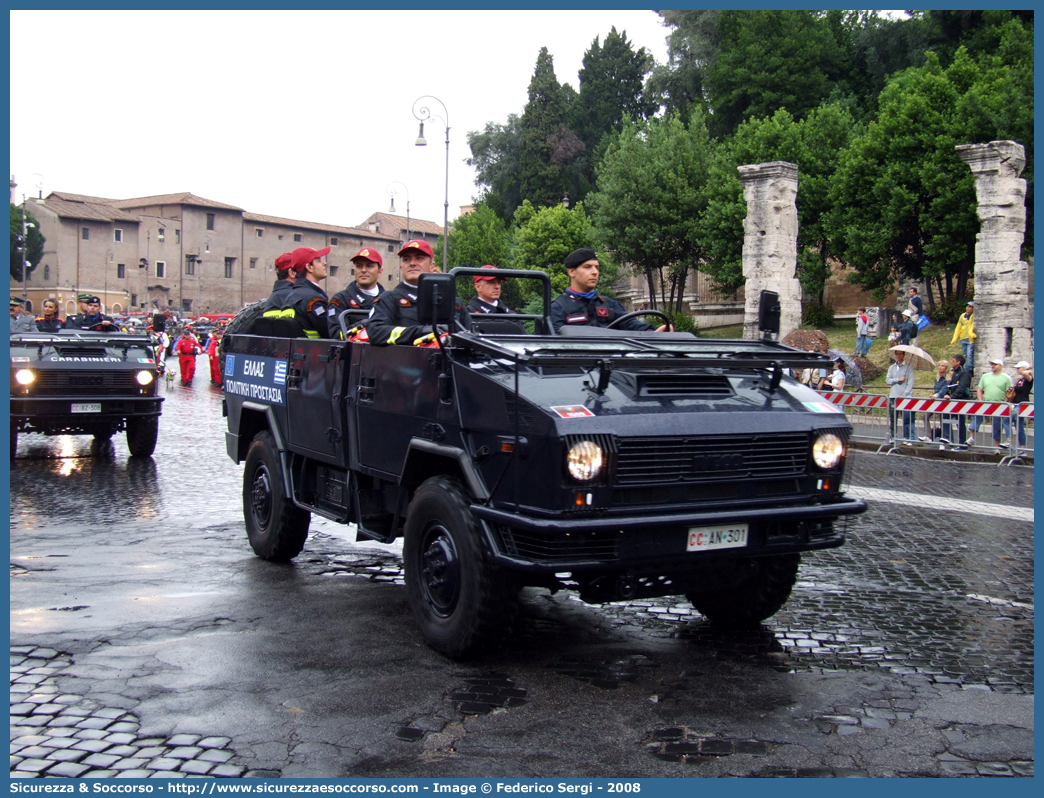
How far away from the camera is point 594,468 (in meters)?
4.60

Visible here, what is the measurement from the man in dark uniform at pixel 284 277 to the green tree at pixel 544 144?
63447 millimetres

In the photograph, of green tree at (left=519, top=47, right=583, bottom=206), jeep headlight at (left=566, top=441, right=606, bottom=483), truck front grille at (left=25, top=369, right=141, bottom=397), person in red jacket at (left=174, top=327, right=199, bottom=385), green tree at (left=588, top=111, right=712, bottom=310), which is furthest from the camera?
green tree at (left=519, top=47, right=583, bottom=206)

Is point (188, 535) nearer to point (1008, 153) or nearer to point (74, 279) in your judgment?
point (1008, 153)

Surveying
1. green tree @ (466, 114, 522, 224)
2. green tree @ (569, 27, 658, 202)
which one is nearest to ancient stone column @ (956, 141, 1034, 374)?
green tree @ (569, 27, 658, 202)

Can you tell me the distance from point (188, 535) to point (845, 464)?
5.54 m

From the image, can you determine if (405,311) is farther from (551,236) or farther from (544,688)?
(551,236)

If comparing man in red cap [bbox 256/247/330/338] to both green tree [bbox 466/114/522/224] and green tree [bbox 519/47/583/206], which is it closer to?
green tree [bbox 519/47/583/206]

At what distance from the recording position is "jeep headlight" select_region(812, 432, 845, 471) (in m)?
5.26

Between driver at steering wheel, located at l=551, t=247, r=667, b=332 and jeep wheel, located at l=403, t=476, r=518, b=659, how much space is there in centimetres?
228

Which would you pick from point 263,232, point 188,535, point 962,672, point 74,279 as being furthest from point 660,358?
point 263,232

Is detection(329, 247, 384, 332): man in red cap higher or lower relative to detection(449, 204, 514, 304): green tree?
lower

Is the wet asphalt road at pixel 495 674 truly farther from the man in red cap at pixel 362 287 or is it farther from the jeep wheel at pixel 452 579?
the man in red cap at pixel 362 287

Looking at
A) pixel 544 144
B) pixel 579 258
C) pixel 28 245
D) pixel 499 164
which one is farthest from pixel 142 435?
pixel 28 245

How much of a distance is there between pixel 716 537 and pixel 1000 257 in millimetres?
23345
